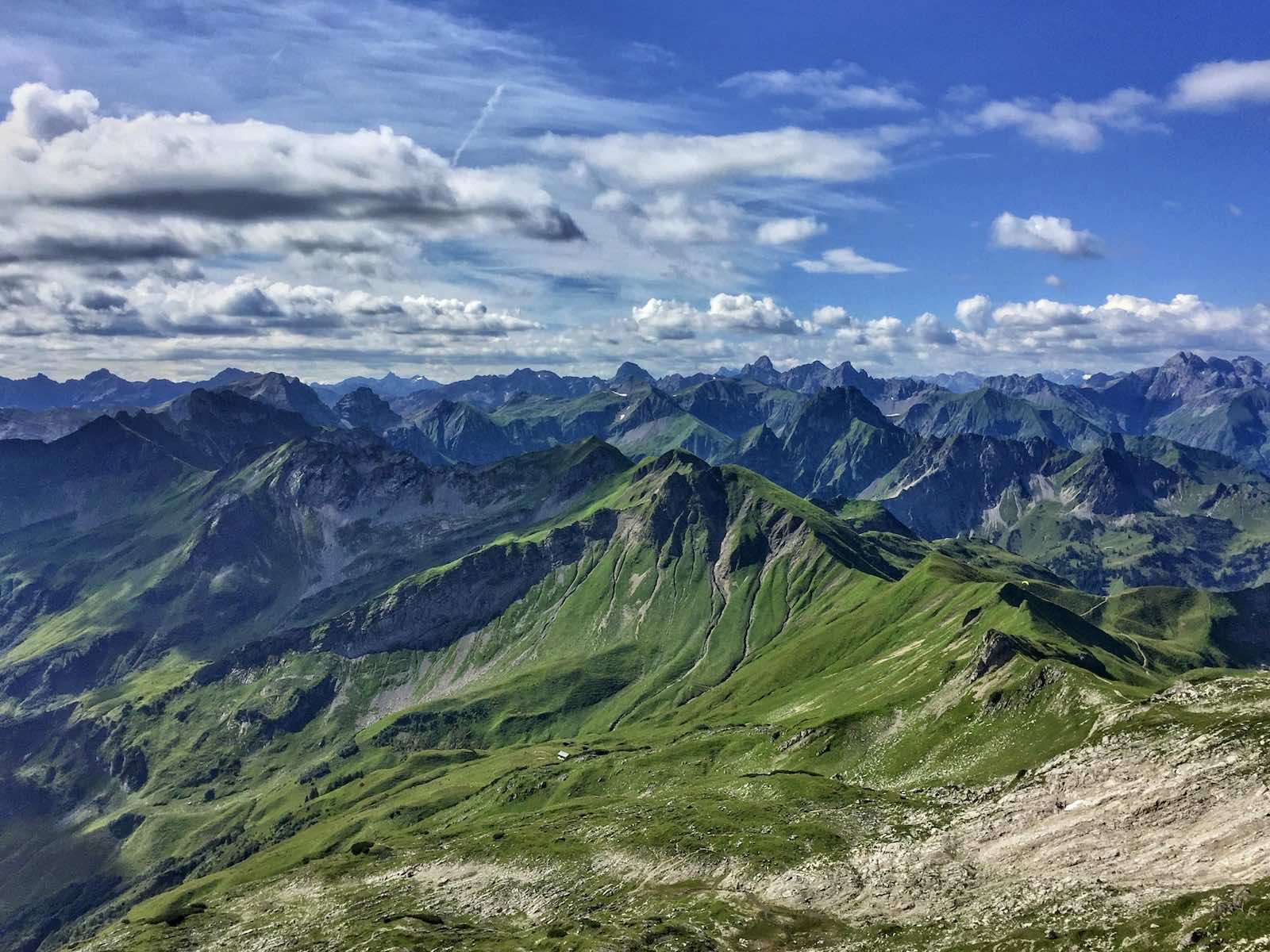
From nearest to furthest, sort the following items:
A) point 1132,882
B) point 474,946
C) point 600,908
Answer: point 1132,882 < point 474,946 < point 600,908

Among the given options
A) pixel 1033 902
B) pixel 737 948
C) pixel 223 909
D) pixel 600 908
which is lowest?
pixel 223 909

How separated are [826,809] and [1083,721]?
203 feet

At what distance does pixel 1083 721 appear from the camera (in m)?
168

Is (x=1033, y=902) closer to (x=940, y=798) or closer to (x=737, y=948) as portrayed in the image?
(x=737, y=948)

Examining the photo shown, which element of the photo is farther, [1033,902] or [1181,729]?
[1181,729]

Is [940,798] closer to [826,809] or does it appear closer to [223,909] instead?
[826,809]

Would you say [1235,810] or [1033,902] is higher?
[1235,810]

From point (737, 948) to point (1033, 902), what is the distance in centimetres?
3341

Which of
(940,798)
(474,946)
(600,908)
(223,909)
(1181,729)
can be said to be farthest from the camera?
(223,909)

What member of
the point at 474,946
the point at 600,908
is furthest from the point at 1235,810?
the point at 474,946

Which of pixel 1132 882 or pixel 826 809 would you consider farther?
pixel 826 809

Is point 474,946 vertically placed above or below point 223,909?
above

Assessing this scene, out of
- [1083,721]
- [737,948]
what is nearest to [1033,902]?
[737,948]

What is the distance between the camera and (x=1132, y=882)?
8456 centimetres
